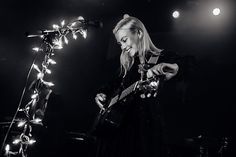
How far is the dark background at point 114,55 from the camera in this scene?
418 cm

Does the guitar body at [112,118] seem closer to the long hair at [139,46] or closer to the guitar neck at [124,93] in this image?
the guitar neck at [124,93]

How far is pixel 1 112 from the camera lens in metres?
4.56

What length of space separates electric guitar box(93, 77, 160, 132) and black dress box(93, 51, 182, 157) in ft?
0.16

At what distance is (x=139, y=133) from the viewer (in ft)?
7.32

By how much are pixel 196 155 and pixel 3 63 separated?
3556 millimetres

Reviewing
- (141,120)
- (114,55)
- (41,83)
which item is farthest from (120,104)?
(114,55)

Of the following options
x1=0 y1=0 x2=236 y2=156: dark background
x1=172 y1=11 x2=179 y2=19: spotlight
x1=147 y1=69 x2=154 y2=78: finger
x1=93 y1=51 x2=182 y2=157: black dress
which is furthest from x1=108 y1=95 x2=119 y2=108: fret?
x1=172 y1=11 x2=179 y2=19: spotlight

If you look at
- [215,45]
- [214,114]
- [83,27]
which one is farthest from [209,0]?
[83,27]

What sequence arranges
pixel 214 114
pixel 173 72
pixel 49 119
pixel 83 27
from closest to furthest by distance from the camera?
pixel 173 72, pixel 83 27, pixel 49 119, pixel 214 114

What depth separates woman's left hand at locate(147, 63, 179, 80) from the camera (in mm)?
2172

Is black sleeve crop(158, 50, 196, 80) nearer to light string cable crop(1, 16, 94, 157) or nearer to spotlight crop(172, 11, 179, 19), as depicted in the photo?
light string cable crop(1, 16, 94, 157)

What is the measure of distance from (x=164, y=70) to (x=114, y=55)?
9.18 feet

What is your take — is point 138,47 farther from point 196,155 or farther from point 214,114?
point 214,114

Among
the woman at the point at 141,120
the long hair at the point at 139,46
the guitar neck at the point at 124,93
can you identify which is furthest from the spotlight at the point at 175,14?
the guitar neck at the point at 124,93
